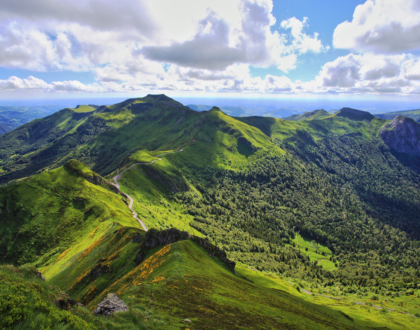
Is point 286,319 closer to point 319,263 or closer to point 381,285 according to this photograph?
point 381,285

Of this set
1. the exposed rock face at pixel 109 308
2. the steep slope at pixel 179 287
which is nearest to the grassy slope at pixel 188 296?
the steep slope at pixel 179 287

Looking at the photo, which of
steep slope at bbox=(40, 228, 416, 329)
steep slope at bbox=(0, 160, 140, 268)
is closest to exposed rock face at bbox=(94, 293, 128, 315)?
steep slope at bbox=(40, 228, 416, 329)

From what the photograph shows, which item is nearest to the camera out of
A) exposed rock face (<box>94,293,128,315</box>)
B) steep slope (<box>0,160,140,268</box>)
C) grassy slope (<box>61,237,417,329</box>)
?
exposed rock face (<box>94,293,128,315</box>)

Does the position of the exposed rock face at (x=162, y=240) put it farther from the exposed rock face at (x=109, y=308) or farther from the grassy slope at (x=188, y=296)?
the exposed rock face at (x=109, y=308)

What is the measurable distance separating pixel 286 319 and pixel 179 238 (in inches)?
1551

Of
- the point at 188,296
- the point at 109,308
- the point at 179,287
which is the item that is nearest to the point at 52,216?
the point at 179,287

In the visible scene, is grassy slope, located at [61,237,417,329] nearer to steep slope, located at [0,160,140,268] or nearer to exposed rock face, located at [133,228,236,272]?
exposed rock face, located at [133,228,236,272]

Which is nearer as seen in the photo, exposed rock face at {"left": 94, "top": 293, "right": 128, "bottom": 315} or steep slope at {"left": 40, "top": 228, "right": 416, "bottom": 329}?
exposed rock face at {"left": 94, "top": 293, "right": 128, "bottom": 315}

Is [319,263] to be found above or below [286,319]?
below

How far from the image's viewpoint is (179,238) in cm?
6850

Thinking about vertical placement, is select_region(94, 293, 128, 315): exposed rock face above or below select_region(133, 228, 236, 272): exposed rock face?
above

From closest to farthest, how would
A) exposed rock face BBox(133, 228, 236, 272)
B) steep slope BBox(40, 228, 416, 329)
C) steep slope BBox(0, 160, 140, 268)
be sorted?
steep slope BBox(40, 228, 416, 329), exposed rock face BBox(133, 228, 236, 272), steep slope BBox(0, 160, 140, 268)

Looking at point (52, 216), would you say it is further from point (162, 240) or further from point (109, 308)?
point (109, 308)

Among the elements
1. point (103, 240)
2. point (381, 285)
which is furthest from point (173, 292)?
point (381, 285)
